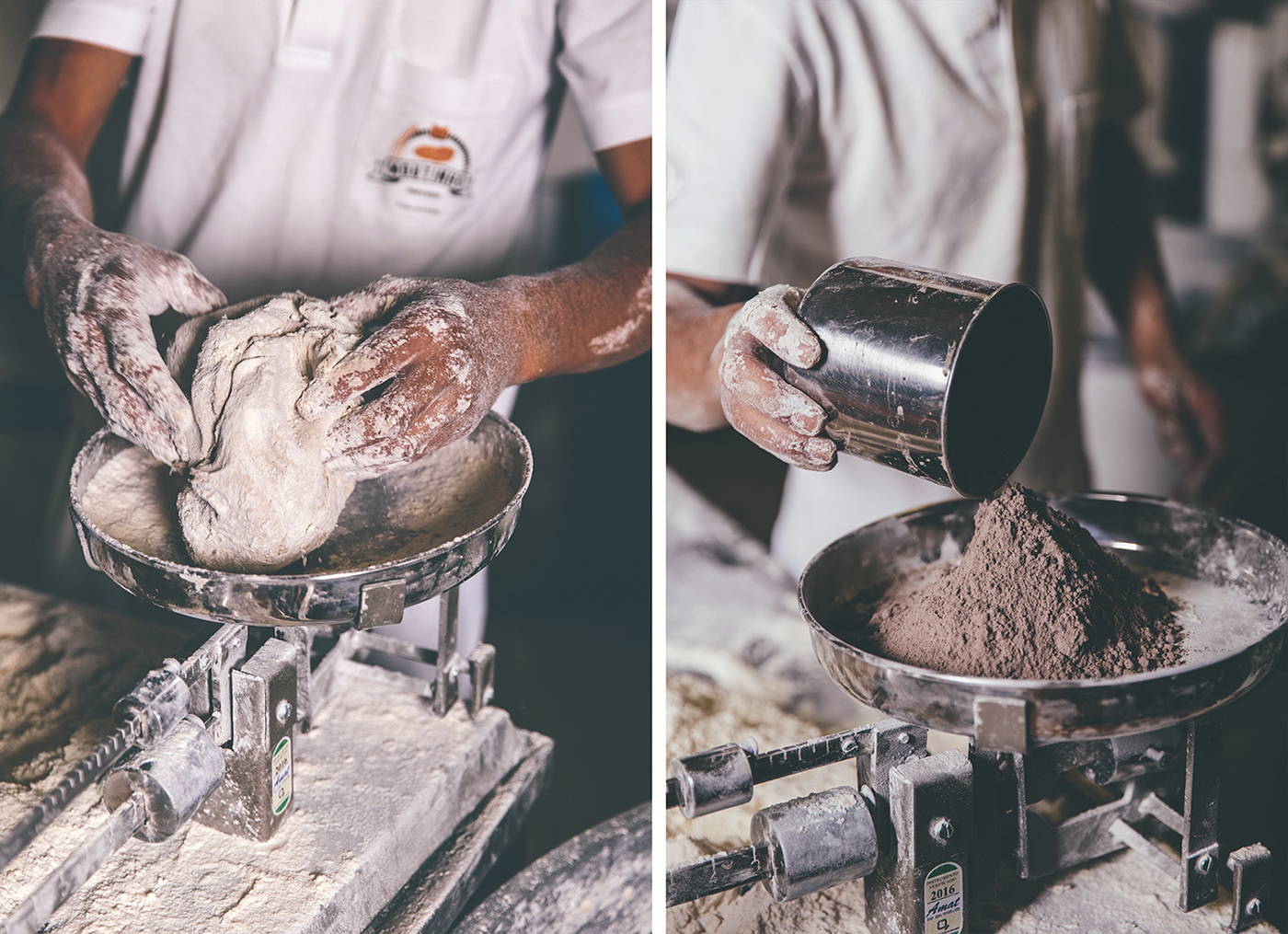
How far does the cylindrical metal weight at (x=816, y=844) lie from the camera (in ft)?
3.29

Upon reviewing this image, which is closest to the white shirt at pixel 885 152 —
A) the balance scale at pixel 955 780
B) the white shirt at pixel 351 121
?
the white shirt at pixel 351 121

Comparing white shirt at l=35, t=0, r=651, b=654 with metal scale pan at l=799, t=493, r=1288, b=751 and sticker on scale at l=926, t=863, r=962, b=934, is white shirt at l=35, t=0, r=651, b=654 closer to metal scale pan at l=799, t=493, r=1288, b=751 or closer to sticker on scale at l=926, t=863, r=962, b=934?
metal scale pan at l=799, t=493, r=1288, b=751

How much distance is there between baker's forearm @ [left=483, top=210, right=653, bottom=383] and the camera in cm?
126

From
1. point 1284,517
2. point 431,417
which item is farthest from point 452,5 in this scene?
point 1284,517

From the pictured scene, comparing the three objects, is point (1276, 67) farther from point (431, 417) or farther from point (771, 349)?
point (431, 417)

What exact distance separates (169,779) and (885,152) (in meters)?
1.34

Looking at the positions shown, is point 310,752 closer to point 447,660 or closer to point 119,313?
point 447,660

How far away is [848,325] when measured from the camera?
0.95 metres

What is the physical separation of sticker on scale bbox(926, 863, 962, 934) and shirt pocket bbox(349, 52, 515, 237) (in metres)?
→ 1.09

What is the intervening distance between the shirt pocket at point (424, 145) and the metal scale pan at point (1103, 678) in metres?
0.76

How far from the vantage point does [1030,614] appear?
944mm

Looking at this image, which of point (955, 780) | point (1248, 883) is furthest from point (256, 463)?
point (1248, 883)

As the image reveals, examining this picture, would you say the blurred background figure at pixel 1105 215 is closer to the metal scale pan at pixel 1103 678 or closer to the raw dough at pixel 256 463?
the metal scale pan at pixel 1103 678

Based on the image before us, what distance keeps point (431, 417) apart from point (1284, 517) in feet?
8.19
